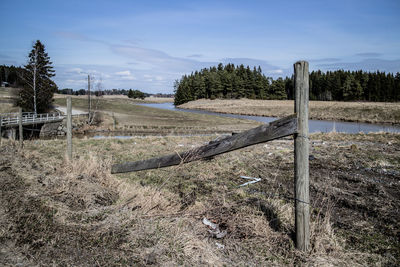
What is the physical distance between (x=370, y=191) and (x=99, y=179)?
5.68 meters

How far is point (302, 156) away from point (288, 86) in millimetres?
114756

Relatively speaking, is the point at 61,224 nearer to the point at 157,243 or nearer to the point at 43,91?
the point at 157,243

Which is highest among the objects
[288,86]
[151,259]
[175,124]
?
[288,86]

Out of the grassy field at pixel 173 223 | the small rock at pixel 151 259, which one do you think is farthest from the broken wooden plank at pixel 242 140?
the small rock at pixel 151 259

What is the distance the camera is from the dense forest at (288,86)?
78.9 meters

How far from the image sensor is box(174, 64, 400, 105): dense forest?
259 feet

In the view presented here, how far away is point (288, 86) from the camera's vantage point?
110688 millimetres

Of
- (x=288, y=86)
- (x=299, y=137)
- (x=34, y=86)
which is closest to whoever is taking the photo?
(x=299, y=137)

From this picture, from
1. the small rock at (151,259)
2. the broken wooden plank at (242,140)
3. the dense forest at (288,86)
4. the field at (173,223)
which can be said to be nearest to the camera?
the small rock at (151,259)

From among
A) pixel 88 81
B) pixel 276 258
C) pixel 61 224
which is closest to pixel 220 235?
pixel 276 258

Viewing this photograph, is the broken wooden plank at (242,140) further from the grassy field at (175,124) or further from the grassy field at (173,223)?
the grassy field at (175,124)

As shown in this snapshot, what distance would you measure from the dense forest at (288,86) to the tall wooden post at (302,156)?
9010 centimetres

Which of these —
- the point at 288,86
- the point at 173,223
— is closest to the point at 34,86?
the point at 173,223

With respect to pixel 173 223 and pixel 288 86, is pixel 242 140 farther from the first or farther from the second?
pixel 288 86
